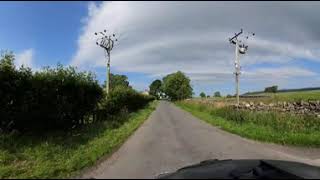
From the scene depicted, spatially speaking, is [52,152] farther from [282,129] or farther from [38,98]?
[282,129]

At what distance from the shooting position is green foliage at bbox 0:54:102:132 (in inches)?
646

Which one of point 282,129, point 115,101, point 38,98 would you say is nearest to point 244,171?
point 38,98

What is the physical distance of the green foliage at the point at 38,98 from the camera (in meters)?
16.4

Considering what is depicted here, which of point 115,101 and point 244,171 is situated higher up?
point 115,101

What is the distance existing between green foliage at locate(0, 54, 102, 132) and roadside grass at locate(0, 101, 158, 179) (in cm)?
71

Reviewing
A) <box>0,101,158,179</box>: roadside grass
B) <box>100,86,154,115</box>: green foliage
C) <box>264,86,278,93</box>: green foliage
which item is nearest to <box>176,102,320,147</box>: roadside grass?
<box>0,101,158,179</box>: roadside grass

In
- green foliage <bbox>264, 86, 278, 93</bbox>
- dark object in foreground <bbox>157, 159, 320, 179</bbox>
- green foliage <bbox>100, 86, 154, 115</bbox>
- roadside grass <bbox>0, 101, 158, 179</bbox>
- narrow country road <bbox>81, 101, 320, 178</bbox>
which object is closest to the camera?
dark object in foreground <bbox>157, 159, 320, 179</bbox>

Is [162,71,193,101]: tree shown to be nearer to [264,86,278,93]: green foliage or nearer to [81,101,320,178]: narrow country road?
[264,86,278,93]: green foliage

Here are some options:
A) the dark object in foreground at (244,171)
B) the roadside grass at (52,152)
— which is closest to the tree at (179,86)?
the roadside grass at (52,152)

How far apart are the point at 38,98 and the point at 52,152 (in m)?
4.62

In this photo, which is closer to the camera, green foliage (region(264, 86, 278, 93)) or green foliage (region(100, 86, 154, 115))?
green foliage (region(100, 86, 154, 115))

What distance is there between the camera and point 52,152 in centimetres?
1319

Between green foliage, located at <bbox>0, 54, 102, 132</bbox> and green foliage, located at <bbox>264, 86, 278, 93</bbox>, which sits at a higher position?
green foliage, located at <bbox>264, 86, 278, 93</bbox>

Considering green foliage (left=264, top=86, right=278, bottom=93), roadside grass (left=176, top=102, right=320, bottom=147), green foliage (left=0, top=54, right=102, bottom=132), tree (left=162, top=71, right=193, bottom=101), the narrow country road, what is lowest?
the narrow country road
